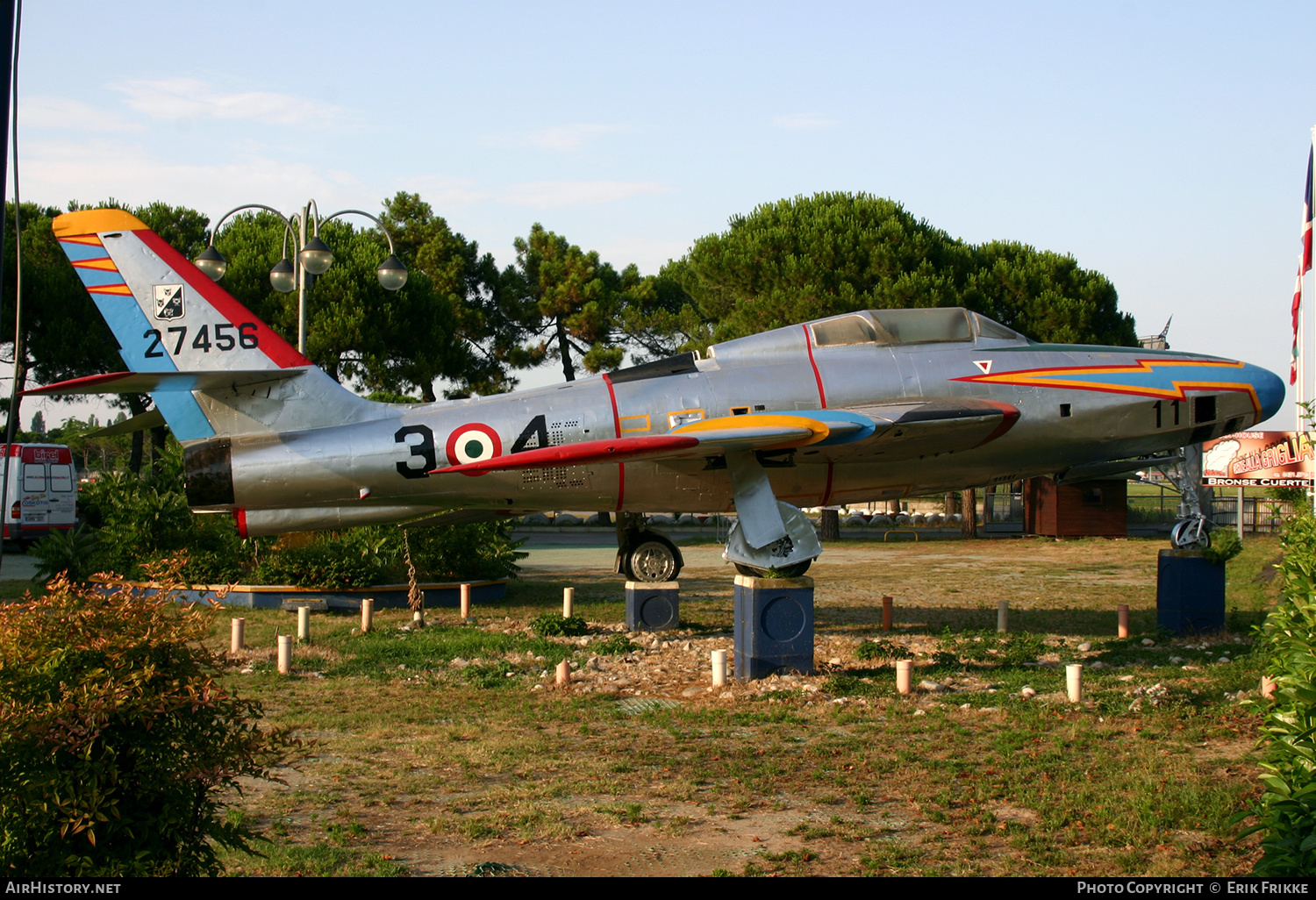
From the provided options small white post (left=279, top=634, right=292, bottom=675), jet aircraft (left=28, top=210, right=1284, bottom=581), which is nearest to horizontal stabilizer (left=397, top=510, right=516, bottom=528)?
jet aircraft (left=28, top=210, right=1284, bottom=581)

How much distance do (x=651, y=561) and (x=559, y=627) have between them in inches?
83.5

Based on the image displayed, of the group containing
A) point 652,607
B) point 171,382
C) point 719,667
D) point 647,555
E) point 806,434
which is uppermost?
point 171,382

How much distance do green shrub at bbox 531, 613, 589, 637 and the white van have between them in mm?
20524

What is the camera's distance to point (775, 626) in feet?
37.4

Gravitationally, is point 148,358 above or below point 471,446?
above

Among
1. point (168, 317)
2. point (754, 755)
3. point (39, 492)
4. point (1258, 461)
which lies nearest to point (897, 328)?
point (754, 755)

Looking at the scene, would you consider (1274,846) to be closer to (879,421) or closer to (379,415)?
(879,421)

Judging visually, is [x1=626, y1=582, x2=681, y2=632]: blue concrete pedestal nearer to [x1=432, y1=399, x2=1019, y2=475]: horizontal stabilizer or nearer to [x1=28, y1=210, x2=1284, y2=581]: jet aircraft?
[x1=28, y1=210, x2=1284, y2=581]: jet aircraft

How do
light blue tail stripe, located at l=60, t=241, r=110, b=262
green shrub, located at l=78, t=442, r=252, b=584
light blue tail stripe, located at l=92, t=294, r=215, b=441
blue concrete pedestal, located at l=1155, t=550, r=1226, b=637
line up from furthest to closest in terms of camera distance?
green shrub, located at l=78, t=442, r=252, b=584 → blue concrete pedestal, located at l=1155, t=550, r=1226, b=637 → light blue tail stripe, located at l=92, t=294, r=215, b=441 → light blue tail stripe, located at l=60, t=241, r=110, b=262

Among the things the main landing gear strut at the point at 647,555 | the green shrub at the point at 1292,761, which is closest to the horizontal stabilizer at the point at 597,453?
the main landing gear strut at the point at 647,555

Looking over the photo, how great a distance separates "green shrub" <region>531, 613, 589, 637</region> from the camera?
1463 cm

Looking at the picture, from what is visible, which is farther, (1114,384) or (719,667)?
(1114,384)

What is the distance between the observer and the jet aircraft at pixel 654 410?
12648mm

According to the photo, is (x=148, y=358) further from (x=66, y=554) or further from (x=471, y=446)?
(x=66, y=554)
